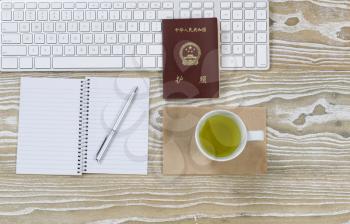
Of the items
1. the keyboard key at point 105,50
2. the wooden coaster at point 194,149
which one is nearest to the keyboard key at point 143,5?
the keyboard key at point 105,50

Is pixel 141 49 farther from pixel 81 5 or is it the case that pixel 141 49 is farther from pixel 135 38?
pixel 81 5

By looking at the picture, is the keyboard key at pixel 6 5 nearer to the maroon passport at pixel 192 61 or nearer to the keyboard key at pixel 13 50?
the keyboard key at pixel 13 50

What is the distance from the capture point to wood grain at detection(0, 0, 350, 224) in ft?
2.60

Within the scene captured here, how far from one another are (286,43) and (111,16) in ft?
1.19

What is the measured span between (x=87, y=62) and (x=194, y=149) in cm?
28

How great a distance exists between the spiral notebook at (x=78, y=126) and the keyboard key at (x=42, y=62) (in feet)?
0.09

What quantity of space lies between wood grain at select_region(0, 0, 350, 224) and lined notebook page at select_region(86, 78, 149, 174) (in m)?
0.02

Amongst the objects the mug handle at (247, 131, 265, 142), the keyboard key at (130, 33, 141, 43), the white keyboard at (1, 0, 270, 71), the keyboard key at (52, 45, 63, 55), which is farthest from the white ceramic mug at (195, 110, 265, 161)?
the keyboard key at (52, 45, 63, 55)

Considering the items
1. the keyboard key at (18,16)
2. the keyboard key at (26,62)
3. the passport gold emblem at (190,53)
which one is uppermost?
the keyboard key at (18,16)

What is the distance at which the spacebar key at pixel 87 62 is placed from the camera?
81 cm

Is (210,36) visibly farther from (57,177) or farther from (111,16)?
(57,177)

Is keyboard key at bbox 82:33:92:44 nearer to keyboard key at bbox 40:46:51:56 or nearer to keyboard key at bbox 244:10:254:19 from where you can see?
keyboard key at bbox 40:46:51:56

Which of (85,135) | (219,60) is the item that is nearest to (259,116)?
(219,60)

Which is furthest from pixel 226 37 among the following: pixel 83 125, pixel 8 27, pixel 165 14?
pixel 8 27
